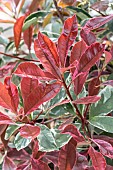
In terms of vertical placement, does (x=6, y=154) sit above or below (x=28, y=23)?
below

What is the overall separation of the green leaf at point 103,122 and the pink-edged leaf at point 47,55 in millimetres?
124

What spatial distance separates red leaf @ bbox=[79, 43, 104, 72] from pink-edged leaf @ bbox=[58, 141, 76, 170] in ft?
0.43

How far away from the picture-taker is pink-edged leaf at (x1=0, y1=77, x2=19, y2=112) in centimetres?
46

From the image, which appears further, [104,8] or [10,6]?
[10,6]

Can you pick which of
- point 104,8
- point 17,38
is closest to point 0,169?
point 17,38

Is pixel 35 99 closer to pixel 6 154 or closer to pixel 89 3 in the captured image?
pixel 6 154

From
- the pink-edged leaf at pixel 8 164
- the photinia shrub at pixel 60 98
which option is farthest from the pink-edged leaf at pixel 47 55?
the pink-edged leaf at pixel 8 164

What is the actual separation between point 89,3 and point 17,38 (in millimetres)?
194

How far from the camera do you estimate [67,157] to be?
504 mm

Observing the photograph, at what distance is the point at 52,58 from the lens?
0.44 m

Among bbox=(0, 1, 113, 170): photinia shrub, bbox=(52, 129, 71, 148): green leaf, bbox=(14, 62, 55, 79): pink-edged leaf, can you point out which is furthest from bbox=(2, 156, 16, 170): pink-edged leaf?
bbox=(14, 62, 55, 79): pink-edged leaf

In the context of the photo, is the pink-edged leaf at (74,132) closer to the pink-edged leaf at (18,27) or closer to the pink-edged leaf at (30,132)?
the pink-edged leaf at (30,132)

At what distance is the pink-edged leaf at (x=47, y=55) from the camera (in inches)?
17.1

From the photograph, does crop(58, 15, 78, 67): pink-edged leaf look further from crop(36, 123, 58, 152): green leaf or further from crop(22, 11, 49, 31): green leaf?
crop(22, 11, 49, 31): green leaf
